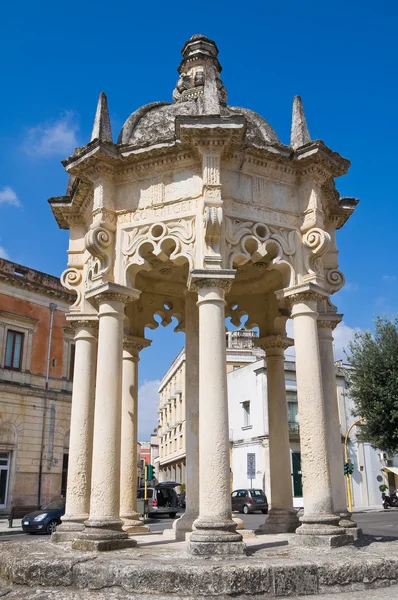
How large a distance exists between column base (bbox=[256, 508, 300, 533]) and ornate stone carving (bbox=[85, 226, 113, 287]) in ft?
19.6

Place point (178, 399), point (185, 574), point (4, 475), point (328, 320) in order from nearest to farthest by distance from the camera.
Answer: point (185, 574) → point (328, 320) → point (4, 475) → point (178, 399)

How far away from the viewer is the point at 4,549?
29.2 ft

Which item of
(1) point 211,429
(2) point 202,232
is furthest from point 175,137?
(1) point 211,429

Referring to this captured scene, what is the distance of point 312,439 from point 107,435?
333 cm

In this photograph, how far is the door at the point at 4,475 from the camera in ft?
107

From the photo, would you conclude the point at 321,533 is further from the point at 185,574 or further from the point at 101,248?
the point at 101,248

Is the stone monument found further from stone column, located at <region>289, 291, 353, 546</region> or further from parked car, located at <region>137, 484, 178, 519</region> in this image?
parked car, located at <region>137, 484, 178, 519</region>

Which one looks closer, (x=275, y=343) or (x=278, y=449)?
(x=278, y=449)

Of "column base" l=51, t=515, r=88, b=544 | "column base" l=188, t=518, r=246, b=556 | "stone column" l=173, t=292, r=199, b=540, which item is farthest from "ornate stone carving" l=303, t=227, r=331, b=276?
"column base" l=51, t=515, r=88, b=544

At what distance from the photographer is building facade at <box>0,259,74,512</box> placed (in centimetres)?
3338

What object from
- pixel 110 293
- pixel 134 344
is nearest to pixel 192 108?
pixel 110 293

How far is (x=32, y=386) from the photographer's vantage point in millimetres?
35156

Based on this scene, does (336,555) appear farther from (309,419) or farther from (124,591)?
(124,591)

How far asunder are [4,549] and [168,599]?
3767 mm
